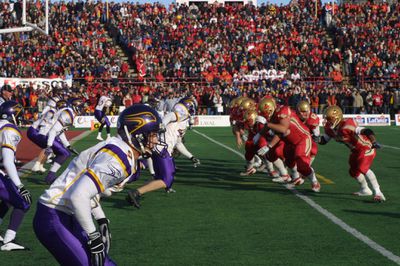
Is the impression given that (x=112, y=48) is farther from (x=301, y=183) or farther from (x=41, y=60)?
(x=301, y=183)

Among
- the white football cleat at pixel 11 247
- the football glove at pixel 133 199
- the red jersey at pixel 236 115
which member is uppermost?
the red jersey at pixel 236 115

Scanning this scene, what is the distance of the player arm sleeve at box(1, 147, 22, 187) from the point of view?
307 inches

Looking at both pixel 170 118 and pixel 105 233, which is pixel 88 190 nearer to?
pixel 105 233

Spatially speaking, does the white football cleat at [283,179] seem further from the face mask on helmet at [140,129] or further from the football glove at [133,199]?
the face mask on helmet at [140,129]

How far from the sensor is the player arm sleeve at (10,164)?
779 centimetres

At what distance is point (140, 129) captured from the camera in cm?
487

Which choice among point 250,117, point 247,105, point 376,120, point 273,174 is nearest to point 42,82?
point 376,120

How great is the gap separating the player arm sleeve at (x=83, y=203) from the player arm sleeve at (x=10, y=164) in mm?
3502

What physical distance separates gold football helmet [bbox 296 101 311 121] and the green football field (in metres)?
1.28

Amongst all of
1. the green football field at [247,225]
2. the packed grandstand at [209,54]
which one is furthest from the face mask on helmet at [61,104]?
the packed grandstand at [209,54]

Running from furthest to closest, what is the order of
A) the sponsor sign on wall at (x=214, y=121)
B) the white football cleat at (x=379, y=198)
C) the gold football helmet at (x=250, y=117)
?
the sponsor sign on wall at (x=214, y=121), the gold football helmet at (x=250, y=117), the white football cleat at (x=379, y=198)

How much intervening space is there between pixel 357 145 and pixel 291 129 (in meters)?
1.33

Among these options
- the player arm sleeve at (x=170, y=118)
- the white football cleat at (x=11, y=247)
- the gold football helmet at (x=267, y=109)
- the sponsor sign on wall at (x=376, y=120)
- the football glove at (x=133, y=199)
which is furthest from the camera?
the sponsor sign on wall at (x=376, y=120)

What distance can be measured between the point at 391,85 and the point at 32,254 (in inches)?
1284
